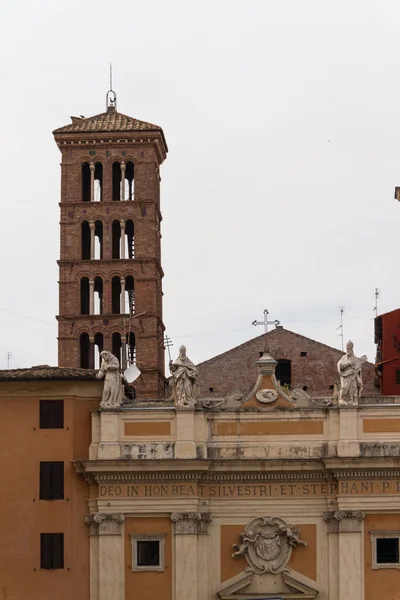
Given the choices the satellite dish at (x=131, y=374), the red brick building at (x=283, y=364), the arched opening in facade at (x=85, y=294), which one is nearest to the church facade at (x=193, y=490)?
the satellite dish at (x=131, y=374)

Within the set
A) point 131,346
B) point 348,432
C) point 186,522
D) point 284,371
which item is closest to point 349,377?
point 348,432

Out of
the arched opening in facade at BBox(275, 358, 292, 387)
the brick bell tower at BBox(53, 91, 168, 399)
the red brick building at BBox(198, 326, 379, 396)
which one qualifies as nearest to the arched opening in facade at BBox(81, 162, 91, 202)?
the brick bell tower at BBox(53, 91, 168, 399)

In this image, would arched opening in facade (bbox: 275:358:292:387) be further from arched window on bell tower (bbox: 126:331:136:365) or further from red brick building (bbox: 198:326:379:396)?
arched window on bell tower (bbox: 126:331:136:365)

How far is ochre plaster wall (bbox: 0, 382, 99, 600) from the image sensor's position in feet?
173

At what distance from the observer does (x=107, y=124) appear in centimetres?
8612

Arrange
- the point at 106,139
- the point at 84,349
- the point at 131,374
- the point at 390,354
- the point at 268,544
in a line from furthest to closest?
the point at 106,139, the point at 84,349, the point at 390,354, the point at 131,374, the point at 268,544

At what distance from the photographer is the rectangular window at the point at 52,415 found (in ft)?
176

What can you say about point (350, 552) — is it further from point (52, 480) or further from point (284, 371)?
point (284, 371)

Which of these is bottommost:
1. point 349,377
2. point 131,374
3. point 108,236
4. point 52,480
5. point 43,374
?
point 52,480

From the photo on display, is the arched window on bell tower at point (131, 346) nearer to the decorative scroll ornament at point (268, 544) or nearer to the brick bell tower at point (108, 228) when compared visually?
the brick bell tower at point (108, 228)

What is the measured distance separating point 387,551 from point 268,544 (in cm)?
340

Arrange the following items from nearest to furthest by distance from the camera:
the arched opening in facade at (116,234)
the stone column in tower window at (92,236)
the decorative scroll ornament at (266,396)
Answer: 1. the decorative scroll ornament at (266,396)
2. the stone column in tower window at (92,236)
3. the arched opening in facade at (116,234)

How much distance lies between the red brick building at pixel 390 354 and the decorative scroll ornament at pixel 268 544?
10.9m

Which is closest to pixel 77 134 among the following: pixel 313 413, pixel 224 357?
pixel 224 357
